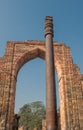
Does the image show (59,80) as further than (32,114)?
No

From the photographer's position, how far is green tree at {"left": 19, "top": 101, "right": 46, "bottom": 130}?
32312 mm

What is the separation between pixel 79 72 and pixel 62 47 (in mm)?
2095

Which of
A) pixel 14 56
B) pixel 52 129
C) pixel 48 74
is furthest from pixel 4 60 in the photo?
pixel 52 129

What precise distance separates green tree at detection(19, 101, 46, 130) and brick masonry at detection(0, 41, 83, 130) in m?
21.1

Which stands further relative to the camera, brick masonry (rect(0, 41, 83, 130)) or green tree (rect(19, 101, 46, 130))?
green tree (rect(19, 101, 46, 130))

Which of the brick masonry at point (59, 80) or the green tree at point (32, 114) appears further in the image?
the green tree at point (32, 114)

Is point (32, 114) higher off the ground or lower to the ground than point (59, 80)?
lower

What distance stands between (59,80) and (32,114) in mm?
23279

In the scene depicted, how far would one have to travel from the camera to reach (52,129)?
4.68 meters

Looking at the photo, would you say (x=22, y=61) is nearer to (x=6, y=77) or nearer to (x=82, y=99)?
(x=6, y=77)

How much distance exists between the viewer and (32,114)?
113ft

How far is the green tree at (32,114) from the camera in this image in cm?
3231

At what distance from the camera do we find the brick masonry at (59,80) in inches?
425

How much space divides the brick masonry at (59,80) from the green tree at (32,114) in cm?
2111
